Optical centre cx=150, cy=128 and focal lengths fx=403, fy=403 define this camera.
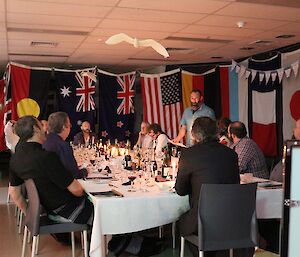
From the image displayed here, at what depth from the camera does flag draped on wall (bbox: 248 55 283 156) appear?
7121mm

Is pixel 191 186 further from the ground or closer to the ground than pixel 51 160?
closer to the ground

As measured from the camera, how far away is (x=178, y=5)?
4.36m

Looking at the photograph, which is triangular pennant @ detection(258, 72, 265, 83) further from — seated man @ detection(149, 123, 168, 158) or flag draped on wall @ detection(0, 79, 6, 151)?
flag draped on wall @ detection(0, 79, 6, 151)

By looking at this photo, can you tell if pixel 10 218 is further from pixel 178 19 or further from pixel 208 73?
pixel 208 73

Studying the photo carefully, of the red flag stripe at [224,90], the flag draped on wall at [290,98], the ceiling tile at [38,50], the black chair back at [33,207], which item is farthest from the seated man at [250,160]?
the red flag stripe at [224,90]

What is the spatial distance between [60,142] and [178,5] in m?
1.95

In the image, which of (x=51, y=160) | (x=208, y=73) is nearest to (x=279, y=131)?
(x=208, y=73)

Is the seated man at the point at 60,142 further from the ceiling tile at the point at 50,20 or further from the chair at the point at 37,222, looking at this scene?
the ceiling tile at the point at 50,20

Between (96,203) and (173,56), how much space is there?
5340 mm

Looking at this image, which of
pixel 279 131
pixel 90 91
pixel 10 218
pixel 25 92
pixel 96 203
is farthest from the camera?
pixel 90 91

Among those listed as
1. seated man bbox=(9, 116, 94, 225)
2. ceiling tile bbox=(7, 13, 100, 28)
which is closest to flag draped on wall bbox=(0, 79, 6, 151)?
ceiling tile bbox=(7, 13, 100, 28)

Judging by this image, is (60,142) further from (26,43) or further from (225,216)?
(26,43)

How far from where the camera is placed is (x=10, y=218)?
214 inches

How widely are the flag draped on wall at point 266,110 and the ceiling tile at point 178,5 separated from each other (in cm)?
296
